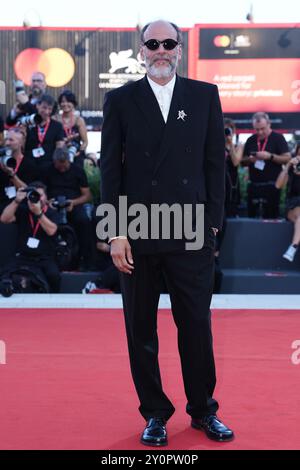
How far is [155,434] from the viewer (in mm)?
3385

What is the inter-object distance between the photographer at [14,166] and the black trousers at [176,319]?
185 inches

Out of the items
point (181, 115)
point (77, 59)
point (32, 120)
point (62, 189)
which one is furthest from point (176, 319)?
point (77, 59)

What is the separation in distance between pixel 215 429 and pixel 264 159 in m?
5.58

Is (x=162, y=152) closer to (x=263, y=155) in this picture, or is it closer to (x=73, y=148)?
(x=73, y=148)

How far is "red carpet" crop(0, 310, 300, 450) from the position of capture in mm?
3488

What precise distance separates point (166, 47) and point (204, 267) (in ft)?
2.94

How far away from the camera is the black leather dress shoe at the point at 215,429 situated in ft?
11.2

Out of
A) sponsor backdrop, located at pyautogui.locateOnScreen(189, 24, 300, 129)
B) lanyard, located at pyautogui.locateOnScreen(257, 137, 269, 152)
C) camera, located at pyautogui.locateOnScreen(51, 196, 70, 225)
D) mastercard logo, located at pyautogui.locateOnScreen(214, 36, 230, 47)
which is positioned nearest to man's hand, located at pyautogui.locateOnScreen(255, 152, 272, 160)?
lanyard, located at pyautogui.locateOnScreen(257, 137, 269, 152)

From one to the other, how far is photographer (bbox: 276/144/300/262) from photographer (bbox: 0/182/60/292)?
2.34 metres

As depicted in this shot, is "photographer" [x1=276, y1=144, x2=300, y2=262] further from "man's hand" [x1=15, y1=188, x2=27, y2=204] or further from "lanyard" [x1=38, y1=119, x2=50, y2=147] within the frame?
"man's hand" [x1=15, y1=188, x2=27, y2=204]

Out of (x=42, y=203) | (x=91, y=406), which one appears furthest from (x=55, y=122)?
(x=91, y=406)

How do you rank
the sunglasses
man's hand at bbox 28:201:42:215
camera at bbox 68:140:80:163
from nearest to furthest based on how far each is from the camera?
the sunglasses → man's hand at bbox 28:201:42:215 → camera at bbox 68:140:80:163

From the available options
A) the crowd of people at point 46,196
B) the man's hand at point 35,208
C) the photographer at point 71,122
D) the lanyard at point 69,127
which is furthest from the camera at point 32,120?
the man's hand at point 35,208

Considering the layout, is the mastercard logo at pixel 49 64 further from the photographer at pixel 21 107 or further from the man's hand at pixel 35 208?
the man's hand at pixel 35 208
